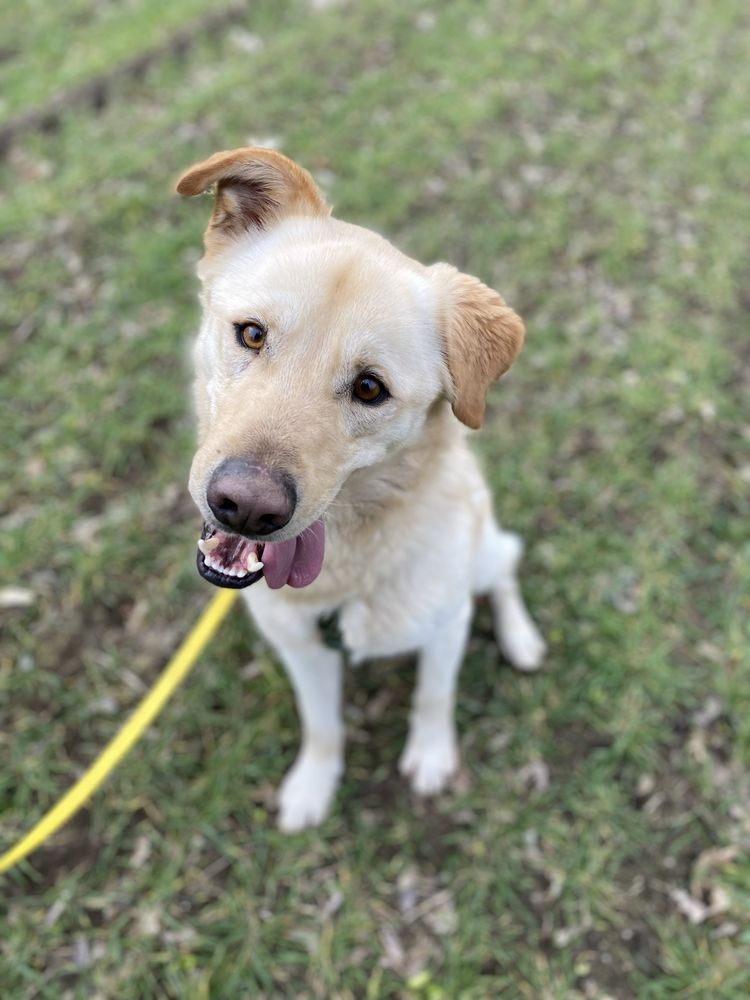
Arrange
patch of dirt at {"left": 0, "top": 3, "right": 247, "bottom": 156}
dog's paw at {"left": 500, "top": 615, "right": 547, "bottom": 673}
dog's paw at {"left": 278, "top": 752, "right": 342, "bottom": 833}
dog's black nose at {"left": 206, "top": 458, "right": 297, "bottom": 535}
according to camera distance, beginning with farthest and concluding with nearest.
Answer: patch of dirt at {"left": 0, "top": 3, "right": 247, "bottom": 156}
dog's paw at {"left": 500, "top": 615, "right": 547, "bottom": 673}
dog's paw at {"left": 278, "top": 752, "right": 342, "bottom": 833}
dog's black nose at {"left": 206, "top": 458, "right": 297, "bottom": 535}

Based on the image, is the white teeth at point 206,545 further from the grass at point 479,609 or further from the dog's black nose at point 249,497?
the grass at point 479,609

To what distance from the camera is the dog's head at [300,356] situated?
68.9 inches

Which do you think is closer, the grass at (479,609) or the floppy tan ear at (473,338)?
the floppy tan ear at (473,338)

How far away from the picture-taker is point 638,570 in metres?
3.70

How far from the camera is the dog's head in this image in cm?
175

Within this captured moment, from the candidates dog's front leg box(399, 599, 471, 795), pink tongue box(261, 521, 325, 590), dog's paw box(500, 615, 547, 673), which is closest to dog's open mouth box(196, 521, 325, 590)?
pink tongue box(261, 521, 325, 590)

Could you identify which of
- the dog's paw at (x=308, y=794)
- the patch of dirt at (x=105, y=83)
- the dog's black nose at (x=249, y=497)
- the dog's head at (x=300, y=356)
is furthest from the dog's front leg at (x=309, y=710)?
the patch of dirt at (x=105, y=83)

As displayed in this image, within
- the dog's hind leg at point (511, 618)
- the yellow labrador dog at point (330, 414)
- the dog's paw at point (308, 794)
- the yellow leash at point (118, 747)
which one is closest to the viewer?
the yellow labrador dog at point (330, 414)

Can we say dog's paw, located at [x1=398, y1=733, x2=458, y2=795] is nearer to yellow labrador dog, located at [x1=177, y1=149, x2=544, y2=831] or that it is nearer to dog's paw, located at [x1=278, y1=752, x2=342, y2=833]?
dog's paw, located at [x1=278, y1=752, x2=342, y2=833]

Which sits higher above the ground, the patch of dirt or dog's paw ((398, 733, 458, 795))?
the patch of dirt

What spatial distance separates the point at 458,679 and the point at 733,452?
2.18 metres

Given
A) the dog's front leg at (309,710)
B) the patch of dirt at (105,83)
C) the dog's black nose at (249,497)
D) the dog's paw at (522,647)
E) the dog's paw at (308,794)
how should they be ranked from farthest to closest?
the patch of dirt at (105,83)
the dog's paw at (522,647)
the dog's paw at (308,794)
the dog's front leg at (309,710)
the dog's black nose at (249,497)

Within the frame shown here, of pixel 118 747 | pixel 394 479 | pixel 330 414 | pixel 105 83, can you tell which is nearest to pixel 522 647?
pixel 394 479

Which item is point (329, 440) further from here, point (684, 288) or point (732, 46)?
point (732, 46)
